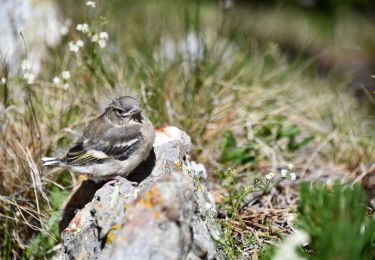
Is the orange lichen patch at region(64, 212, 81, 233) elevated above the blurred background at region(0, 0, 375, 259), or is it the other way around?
the orange lichen patch at region(64, 212, 81, 233)

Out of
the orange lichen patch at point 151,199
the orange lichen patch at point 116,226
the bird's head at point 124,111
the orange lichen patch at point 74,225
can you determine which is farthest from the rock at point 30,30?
the orange lichen patch at point 151,199

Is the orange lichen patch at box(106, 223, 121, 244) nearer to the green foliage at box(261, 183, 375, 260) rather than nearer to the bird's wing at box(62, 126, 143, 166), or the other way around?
the green foliage at box(261, 183, 375, 260)

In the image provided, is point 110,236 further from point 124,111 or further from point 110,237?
point 124,111

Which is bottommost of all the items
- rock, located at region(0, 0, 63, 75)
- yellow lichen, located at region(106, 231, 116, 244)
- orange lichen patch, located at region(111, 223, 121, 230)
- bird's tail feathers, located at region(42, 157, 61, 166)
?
rock, located at region(0, 0, 63, 75)

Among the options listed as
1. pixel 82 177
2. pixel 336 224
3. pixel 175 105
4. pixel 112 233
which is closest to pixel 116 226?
pixel 112 233

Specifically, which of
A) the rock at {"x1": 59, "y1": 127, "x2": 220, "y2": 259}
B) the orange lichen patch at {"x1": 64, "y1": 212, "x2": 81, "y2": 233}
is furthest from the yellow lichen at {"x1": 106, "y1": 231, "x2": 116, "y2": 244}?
the orange lichen patch at {"x1": 64, "y1": 212, "x2": 81, "y2": 233}

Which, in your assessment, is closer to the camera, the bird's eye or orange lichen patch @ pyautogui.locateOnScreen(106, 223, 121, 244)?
orange lichen patch @ pyautogui.locateOnScreen(106, 223, 121, 244)

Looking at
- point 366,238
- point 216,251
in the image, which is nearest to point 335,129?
point 216,251

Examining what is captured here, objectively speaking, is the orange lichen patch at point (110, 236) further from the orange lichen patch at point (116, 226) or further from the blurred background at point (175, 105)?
the blurred background at point (175, 105)
